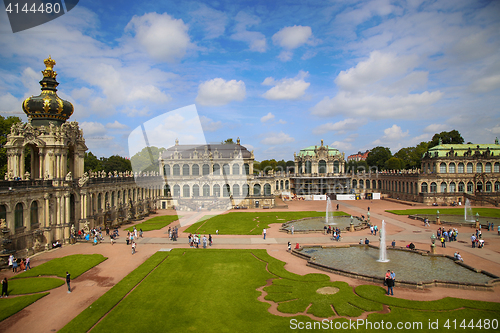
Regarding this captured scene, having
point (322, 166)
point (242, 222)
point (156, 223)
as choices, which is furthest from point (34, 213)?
point (322, 166)

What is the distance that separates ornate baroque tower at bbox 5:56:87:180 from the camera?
3566cm

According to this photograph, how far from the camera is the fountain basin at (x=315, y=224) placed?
44822mm

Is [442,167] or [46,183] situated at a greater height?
[442,167]

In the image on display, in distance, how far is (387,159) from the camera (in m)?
129

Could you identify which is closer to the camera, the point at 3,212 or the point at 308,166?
the point at 3,212

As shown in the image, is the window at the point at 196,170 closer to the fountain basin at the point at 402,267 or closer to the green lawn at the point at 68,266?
the green lawn at the point at 68,266

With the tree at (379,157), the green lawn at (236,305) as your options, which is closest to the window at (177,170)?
the green lawn at (236,305)

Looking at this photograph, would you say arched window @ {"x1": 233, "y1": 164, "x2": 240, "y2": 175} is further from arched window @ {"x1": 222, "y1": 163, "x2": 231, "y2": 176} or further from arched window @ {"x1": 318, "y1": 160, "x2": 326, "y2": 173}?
arched window @ {"x1": 318, "y1": 160, "x2": 326, "y2": 173}

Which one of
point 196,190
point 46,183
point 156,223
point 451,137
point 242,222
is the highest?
point 451,137

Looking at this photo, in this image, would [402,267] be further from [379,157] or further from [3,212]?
[379,157]

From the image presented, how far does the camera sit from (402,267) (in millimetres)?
27562

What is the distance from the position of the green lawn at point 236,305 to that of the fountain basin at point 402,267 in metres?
2.60

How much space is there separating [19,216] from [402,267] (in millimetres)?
39151

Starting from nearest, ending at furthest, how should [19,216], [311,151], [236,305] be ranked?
[236,305]
[19,216]
[311,151]
